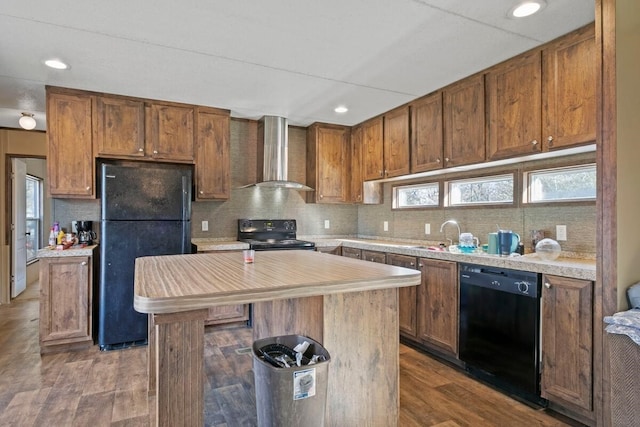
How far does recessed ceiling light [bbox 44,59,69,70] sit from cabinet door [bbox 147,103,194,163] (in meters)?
0.84

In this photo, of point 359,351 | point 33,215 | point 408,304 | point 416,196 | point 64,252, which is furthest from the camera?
point 33,215

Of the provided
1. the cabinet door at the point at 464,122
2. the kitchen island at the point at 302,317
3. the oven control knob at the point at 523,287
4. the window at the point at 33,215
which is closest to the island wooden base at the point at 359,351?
the kitchen island at the point at 302,317

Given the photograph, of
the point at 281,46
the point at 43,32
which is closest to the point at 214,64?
the point at 281,46

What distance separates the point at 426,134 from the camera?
334 centimetres

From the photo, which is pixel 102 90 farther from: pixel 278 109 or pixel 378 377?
pixel 378 377

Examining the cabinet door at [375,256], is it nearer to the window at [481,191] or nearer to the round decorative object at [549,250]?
the window at [481,191]

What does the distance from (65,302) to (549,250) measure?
152 inches

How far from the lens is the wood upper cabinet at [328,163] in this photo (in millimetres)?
4469

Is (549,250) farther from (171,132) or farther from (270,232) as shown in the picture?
(171,132)

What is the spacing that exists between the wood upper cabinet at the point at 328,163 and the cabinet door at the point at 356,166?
0.06 m

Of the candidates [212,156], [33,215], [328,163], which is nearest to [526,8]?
[328,163]

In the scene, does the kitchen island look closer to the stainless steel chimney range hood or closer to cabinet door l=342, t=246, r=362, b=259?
cabinet door l=342, t=246, r=362, b=259

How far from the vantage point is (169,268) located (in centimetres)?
179

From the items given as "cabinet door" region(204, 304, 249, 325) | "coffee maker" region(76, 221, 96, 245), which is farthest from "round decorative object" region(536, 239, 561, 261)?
"coffee maker" region(76, 221, 96, 245)
